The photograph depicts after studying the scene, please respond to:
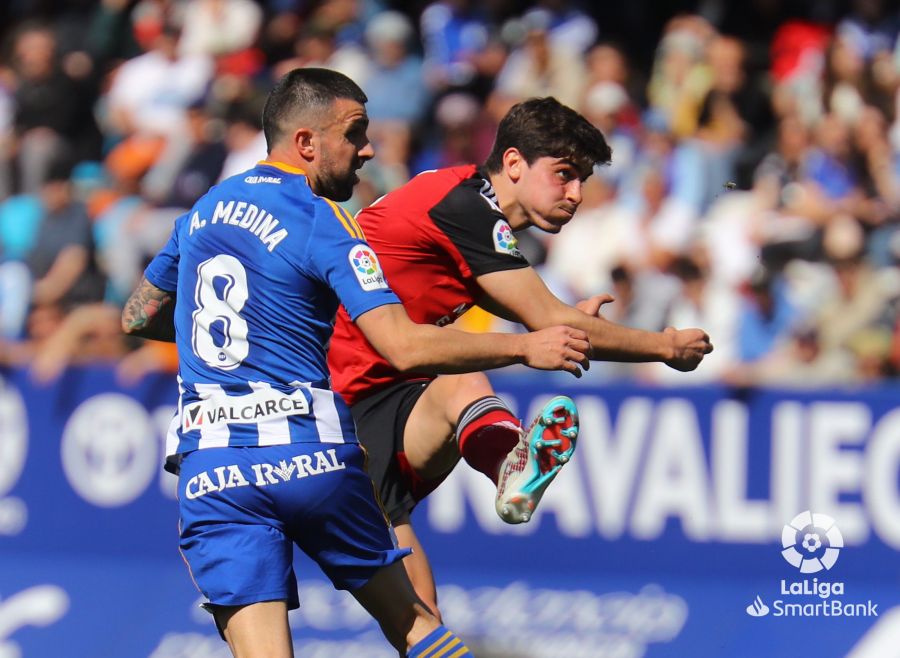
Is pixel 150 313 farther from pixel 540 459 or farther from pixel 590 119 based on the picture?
pixel 590 119

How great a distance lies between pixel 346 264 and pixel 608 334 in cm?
122

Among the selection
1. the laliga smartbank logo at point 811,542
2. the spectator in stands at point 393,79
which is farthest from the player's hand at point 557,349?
the spectator in stands at point 393,79

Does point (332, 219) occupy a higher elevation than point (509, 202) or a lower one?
lower

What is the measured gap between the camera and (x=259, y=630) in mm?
4910

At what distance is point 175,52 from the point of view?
13.8 metres

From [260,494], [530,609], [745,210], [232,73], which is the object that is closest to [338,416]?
[260,494]

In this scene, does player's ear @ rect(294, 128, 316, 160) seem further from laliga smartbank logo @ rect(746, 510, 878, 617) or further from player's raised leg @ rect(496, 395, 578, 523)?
laliga smartbank logo @ rect(746, 510, 878, 617)

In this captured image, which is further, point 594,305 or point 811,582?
point 811,582

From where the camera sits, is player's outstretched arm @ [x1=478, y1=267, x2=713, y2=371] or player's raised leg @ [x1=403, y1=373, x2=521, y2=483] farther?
player's raised leg @ [x1=403, y1=373, x2=521, y2=483]

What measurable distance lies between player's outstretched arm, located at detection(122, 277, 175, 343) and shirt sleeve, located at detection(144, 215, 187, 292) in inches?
1.1

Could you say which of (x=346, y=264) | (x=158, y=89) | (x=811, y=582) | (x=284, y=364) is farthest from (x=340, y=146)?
(x=158, y=89)

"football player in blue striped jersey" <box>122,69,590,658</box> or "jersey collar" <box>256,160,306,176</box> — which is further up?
"jersey collar" <box>256,160,306,176</box>

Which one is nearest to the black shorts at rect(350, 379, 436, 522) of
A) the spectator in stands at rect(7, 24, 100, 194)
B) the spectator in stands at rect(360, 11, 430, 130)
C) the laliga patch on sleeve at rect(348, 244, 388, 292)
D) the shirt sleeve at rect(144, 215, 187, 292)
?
the shirt sleeve at rect(144, 215, 187, 292)

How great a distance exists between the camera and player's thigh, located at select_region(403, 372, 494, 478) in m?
6.12
